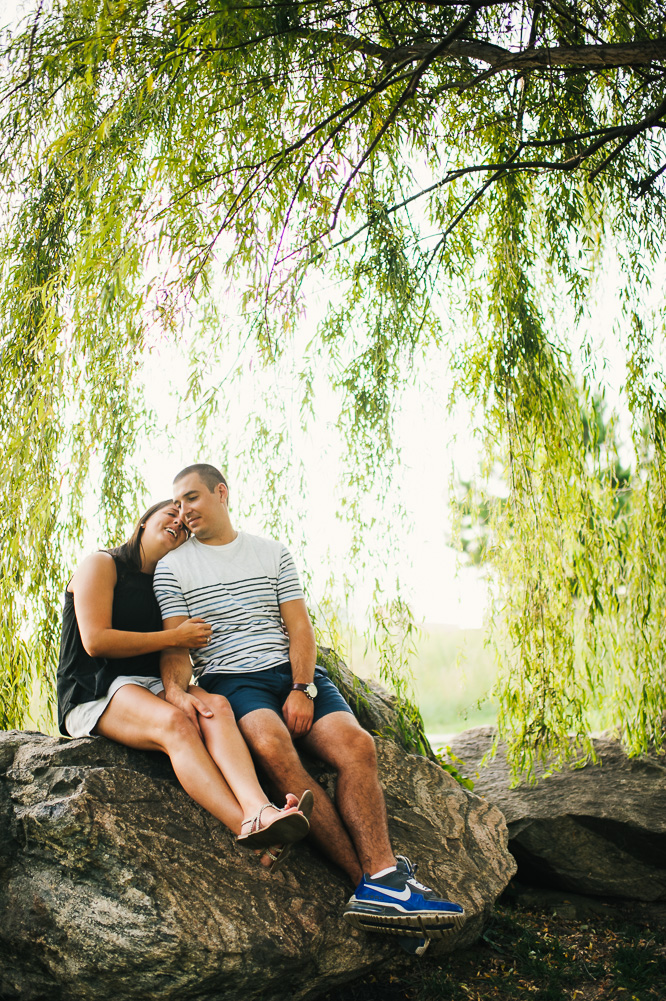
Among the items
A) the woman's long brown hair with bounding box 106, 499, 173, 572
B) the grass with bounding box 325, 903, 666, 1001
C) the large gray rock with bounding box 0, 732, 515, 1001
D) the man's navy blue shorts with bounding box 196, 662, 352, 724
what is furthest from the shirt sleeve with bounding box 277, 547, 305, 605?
the grass with bounding box 325, 903, 666, 1001

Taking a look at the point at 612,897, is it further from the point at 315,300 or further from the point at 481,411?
the point at 315,300

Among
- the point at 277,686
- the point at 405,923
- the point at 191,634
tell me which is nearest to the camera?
the point at 405,923

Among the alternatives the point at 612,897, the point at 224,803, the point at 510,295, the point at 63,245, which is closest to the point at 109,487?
the point at 63,245

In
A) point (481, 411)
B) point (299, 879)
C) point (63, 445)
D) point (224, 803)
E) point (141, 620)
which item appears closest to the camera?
point (224, 803)

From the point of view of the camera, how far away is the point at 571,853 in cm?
337

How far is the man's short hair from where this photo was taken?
2.79m

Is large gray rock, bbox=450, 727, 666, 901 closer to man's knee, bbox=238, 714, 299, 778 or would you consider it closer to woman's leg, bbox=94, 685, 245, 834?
man's knee, bbox=238, 714, 299, 778

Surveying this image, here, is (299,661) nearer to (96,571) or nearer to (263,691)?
(263,691)

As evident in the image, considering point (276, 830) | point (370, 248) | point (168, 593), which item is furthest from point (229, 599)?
point (370, 248)

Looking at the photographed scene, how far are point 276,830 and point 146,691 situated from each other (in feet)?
2.16

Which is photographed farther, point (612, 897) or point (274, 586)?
point (612, 897)

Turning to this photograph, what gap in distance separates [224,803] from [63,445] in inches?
57.9

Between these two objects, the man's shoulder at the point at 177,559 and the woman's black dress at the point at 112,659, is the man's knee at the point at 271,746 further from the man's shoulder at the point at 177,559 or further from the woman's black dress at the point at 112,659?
the man's shoulder at the point at 177,559

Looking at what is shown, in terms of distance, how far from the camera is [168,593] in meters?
2.60
